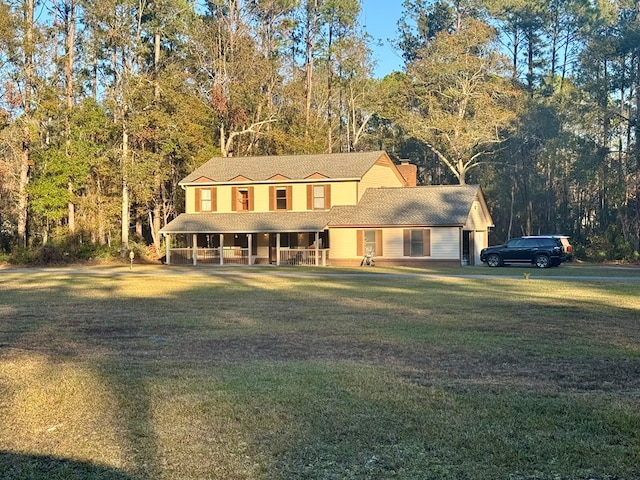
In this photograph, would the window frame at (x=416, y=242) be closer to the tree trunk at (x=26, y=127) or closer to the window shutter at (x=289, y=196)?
the window shutter at (x=289, y=196)

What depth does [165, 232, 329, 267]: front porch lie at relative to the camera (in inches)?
1555

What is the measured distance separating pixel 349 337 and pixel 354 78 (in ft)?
162

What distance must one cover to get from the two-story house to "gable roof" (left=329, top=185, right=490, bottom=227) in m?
0.05

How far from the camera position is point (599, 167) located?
46781 millimetres

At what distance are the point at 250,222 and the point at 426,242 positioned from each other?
32.4 feet

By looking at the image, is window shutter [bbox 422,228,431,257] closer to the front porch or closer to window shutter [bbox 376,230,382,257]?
window shutter [bbox 376,230,382,257]

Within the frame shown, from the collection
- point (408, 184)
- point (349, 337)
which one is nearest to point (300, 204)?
point (408, 184)

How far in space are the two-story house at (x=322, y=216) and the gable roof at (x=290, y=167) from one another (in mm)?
64

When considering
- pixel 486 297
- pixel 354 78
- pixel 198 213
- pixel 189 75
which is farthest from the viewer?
pixel 354 78

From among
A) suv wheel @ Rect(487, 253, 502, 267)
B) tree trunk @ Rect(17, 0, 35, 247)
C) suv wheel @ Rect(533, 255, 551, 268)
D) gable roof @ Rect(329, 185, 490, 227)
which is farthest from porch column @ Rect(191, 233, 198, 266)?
suv wheel @ Rect(533, 255, 551, 268)

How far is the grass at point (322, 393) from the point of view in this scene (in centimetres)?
539

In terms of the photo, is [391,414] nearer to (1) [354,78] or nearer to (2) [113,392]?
(2) [113,392]

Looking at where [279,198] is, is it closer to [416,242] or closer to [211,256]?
[211,256]

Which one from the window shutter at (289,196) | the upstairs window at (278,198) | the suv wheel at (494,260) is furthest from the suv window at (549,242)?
the upstairs window at (278,198)
